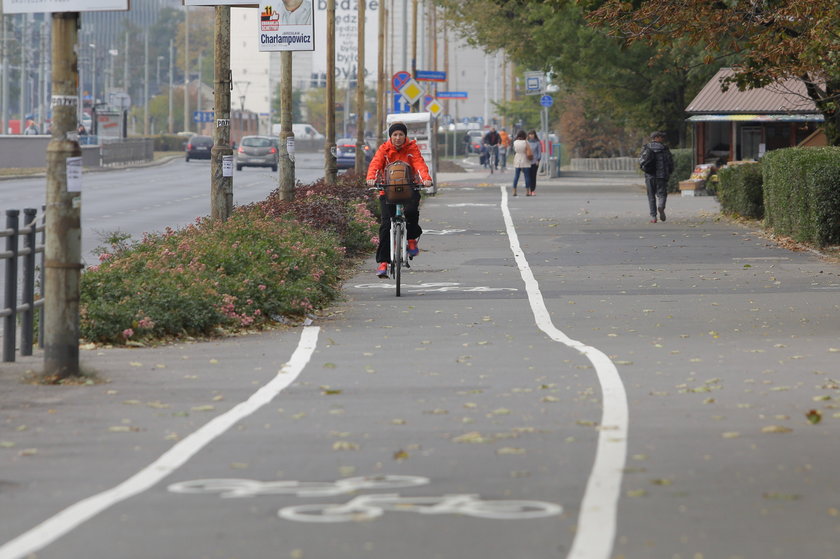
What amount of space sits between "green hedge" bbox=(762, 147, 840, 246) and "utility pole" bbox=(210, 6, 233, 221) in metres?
7.84

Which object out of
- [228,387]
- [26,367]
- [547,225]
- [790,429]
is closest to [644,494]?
[790,429]

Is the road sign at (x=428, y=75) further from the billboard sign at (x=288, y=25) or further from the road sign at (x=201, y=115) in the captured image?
the road sign at (x=201, y=115)


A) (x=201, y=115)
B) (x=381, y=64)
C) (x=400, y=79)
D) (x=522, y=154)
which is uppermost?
(x=201, y=115)

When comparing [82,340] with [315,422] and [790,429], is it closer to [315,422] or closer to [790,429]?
[315,422]

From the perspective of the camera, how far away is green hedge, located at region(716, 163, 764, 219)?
28953mm

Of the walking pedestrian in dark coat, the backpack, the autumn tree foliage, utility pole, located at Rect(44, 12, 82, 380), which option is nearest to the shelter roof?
the walking pedestrian in dark coat

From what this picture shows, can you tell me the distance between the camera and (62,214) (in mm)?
10250

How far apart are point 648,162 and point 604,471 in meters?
22.9

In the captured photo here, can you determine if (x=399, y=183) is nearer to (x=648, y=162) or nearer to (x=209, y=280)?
(x=209, y=280)

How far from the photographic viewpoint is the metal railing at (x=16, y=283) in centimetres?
1145

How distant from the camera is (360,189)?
95.1ft

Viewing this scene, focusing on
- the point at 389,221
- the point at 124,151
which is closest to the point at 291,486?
the point at 389,221

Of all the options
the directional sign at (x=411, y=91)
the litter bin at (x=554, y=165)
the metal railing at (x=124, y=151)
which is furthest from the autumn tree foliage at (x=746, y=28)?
the metal railing at (x=124, y=151)

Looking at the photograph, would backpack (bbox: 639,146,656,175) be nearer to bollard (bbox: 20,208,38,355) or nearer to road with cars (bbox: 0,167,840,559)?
road with cars (bbox: 0,167,840,559)
